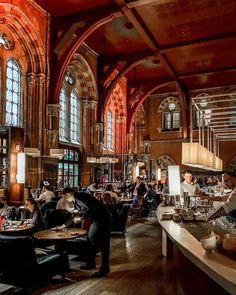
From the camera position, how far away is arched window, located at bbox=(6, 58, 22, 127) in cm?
983

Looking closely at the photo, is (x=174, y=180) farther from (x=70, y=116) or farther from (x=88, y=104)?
(x=88, y=104)

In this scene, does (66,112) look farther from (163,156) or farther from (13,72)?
(163,156)

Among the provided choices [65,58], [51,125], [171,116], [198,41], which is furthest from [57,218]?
[171,116]

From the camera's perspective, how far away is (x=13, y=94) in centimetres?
1003

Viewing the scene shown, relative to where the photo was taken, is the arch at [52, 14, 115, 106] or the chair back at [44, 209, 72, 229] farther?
the arch at [52, 14, 115, 106]

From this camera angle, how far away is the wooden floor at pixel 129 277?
4.08m

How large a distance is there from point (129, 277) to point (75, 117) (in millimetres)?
9745

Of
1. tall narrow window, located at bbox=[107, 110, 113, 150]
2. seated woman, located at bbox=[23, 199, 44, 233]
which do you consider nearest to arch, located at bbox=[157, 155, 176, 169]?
tall narrow window, located at bbox=[107, 110, 113, 150]

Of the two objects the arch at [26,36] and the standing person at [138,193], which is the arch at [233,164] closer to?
the standing person at [138,193]

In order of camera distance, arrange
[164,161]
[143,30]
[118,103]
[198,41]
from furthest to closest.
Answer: [164,161]
[118,103]
[198,41]
[143,30]

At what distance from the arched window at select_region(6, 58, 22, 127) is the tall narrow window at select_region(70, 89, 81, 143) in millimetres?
3336

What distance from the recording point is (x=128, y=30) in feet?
41.4

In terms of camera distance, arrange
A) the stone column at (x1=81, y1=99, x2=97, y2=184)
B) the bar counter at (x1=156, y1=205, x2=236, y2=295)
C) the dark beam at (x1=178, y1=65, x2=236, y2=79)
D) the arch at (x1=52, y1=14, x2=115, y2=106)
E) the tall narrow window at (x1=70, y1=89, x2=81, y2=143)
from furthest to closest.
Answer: the dark beam at (x1=178, y1=65, x2=236, y2=79)
the stone column at (x1=81, y1=99, x2=97, y2=184)
the tall narrow window at (x1=70, y1=89, x2=81, y2=143)
the arch at (x1=52, y1=14, x2=115, y2=106)
the bar counter at (x1=156, y1=205, x2=236, y2=295)

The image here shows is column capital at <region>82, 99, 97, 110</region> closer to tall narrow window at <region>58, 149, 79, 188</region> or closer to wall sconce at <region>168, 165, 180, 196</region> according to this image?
tall narrow window at <region>58, 149, 79, 188</region>
